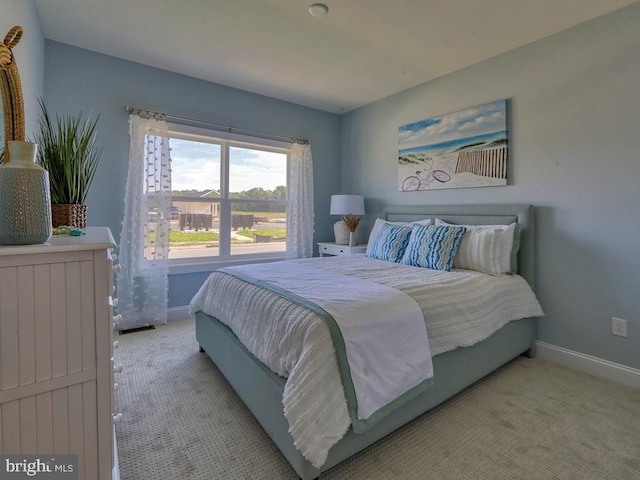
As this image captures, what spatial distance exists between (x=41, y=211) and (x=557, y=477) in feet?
7.36

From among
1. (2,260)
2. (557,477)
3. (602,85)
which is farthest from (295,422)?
(602,85)

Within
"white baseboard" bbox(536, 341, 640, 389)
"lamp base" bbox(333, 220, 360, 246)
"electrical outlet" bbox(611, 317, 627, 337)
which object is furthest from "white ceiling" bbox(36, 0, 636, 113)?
"white baseboard" bbox(536, 341, 640, 389)

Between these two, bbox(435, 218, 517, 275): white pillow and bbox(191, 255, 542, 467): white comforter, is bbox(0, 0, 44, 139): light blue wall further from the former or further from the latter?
bbox(435, 218, 517, 275): white pillow

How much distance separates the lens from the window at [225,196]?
11.3 ft

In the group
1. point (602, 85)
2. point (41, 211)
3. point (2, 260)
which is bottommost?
point (2, 260)

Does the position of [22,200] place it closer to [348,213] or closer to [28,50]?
[28,50]

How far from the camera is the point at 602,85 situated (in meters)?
2.24

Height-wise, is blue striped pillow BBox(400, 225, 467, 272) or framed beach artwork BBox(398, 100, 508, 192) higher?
framed beach artwork BBox(398, 100, 508, 192)

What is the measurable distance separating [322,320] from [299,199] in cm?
289

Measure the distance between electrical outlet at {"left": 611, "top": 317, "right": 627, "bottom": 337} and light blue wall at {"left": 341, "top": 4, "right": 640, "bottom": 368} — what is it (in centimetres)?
3

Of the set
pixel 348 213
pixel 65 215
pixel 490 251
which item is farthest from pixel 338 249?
pixel 65 215

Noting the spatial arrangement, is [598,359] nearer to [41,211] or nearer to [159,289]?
[41,211]

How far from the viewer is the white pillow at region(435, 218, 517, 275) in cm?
247

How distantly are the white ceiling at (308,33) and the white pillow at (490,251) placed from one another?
4.99ft
